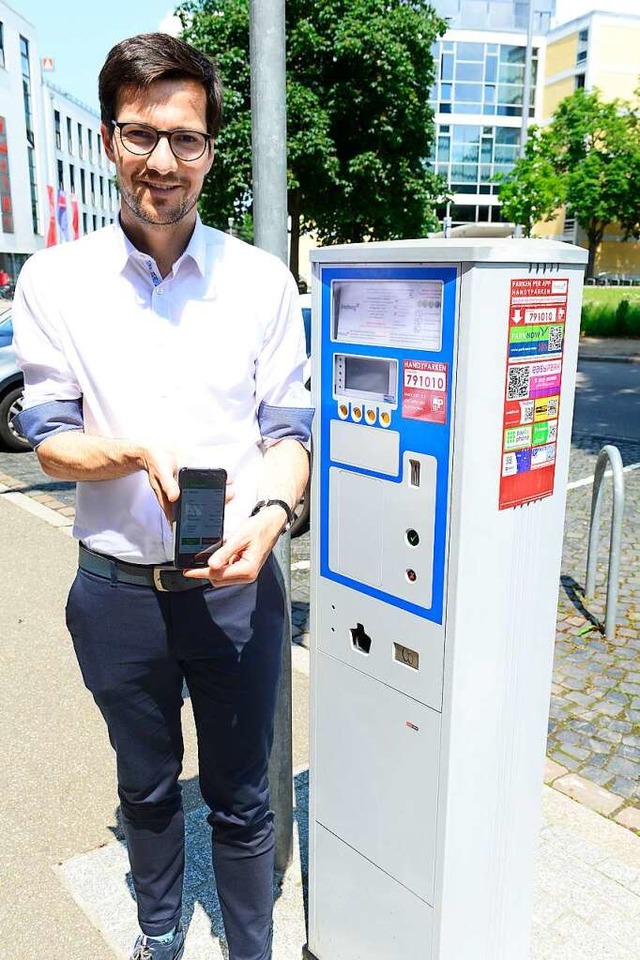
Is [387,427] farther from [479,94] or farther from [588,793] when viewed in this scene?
[479,94]

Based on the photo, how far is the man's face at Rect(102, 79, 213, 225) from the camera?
175 centimetres

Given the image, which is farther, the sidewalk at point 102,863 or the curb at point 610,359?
the curb at point 610,359

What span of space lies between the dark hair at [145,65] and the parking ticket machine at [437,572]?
49 cm

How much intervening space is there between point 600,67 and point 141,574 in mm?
61838

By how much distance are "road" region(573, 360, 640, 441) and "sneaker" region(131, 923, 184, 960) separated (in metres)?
8.73

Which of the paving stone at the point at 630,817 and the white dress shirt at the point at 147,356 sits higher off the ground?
the white dress shirt at the point at 147,356

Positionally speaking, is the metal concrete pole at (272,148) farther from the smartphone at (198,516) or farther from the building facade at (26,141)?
the building facade at (26,141)

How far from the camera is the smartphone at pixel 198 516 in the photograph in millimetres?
1686

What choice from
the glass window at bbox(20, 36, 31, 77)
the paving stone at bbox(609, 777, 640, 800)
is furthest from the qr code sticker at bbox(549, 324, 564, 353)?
the glass window at bbox(20, 36, 31, 77)

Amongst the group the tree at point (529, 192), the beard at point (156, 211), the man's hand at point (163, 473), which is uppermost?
the tree at point (529, 192)

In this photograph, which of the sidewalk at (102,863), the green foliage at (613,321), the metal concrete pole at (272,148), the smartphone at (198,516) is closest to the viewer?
the smartphone at (198,516)

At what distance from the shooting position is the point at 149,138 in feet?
5.83

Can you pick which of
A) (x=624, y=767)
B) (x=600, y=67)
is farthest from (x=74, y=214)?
(x=600, y=67)

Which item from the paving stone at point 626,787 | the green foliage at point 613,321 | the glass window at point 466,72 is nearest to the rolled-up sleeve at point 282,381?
the paving stone at point 626,787
